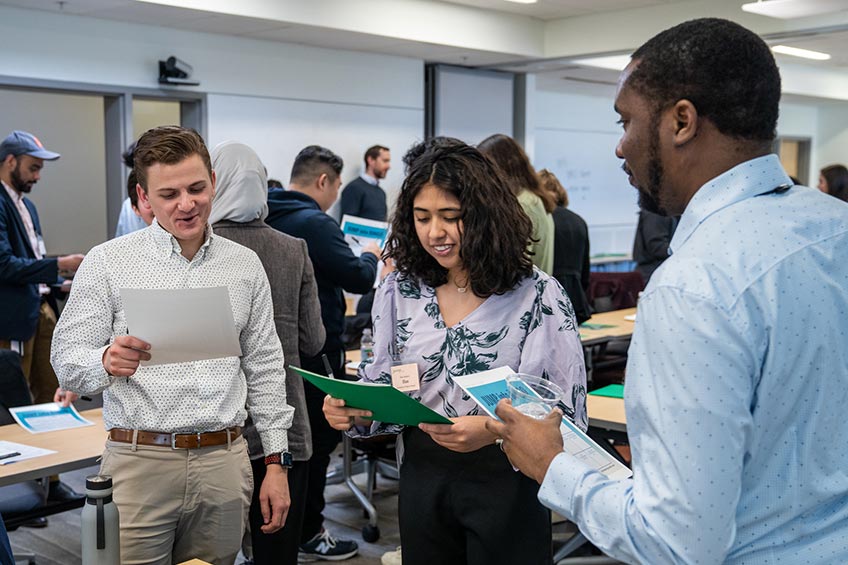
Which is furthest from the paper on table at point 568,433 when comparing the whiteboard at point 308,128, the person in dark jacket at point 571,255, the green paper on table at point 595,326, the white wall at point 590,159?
the white wall at point 590,159

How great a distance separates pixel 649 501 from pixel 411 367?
3.25ft

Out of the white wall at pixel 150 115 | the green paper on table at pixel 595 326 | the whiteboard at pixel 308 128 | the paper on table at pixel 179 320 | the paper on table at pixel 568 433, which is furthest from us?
the white wall at pixel 150 115

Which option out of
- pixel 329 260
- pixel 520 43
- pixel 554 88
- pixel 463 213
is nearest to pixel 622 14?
pixel 520 43

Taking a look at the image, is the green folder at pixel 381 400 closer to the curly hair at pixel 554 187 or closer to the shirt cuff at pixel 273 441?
the shirt cuff at pixel 273 441

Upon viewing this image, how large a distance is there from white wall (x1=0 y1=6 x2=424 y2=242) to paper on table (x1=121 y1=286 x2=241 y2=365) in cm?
459

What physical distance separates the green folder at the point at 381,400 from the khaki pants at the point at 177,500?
44 centimetres

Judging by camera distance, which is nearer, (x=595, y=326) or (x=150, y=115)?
(x=595, y=326)

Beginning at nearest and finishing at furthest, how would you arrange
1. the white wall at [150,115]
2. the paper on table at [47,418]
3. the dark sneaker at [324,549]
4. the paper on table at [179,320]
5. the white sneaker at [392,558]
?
the paper on table at [179,320]
the paper on table at [47,418]
the white sneaker at [392,558]
the dark sneaker at [324,549]
the white wall at [150,115]

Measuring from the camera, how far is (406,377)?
2039 mm

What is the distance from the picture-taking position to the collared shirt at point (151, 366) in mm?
2031

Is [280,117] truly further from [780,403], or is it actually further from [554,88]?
[780,403]

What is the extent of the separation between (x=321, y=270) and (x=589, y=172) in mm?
9031

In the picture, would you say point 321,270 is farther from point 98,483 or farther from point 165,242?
point 98,483

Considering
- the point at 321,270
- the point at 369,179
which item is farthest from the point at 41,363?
the point at 369,179
